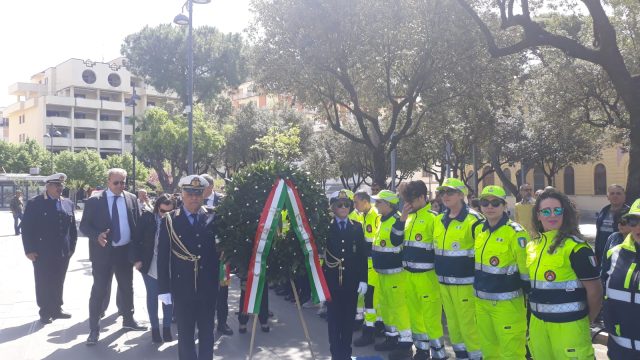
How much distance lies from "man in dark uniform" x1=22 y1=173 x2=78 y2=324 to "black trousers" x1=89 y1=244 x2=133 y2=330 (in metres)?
1.02

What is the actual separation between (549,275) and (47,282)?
278 inches

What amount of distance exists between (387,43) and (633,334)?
1215 cm

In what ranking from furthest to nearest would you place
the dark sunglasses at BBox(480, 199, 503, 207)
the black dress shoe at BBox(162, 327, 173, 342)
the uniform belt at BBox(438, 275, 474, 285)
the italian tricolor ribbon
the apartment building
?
1. the apartment building
2. the black dress shoe at BBox(162, 327, 173, 342)
3. the italian tricolor ribbon
4. the uniform belt at BBox(438, 275, 474, 285)
5. the dark sunglasses at BBox(480, 199, 503, 207)

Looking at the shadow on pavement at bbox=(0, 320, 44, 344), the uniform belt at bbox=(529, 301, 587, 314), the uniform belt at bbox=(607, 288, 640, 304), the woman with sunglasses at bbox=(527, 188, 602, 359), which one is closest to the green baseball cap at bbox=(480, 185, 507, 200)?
the woman with sunglasses at bbox=(527, 188, 602, 359)

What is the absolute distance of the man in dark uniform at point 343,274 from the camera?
233 inches

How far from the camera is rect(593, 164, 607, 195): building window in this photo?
133ft

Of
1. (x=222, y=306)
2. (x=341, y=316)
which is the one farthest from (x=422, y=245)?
(x=222, y=306)

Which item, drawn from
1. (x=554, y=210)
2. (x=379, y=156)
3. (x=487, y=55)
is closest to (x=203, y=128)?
(x=379, y=156)

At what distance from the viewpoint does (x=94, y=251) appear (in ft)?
24.1

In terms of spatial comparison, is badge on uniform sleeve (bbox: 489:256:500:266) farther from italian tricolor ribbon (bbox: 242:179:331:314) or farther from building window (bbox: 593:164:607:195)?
building window (bbox: 593:164:607:195)

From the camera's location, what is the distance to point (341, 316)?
5.95 m

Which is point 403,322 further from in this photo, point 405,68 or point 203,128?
point 203,128

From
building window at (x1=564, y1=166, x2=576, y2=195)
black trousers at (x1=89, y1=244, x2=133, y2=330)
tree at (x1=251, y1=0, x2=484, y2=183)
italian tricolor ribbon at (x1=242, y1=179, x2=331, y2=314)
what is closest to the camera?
italian tricolor ribbon at (x1=242, y1=179, x2=331, y2=314)

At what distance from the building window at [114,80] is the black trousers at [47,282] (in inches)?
2859
